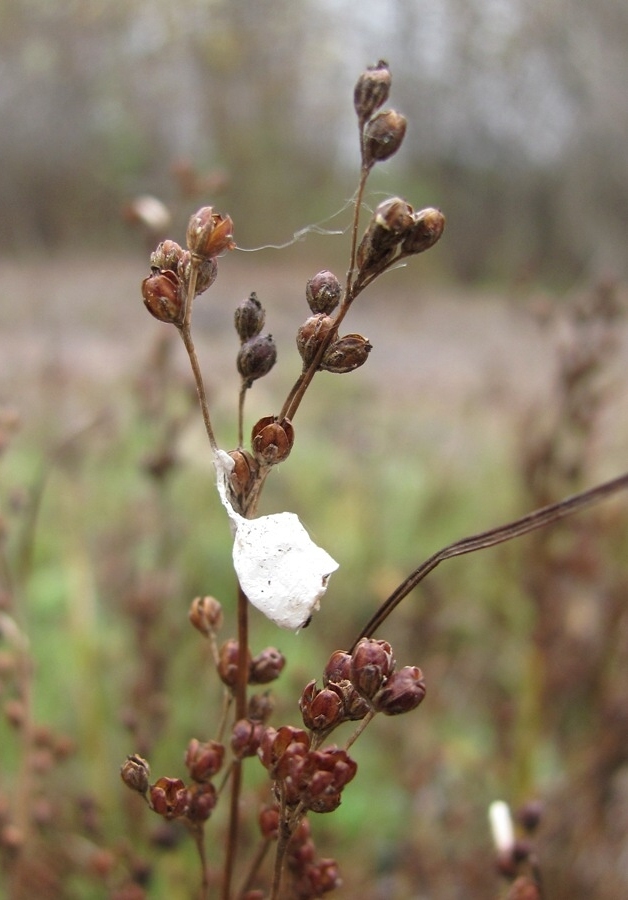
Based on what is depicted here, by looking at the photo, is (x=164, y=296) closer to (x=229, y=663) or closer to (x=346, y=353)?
(x=346, y=353)

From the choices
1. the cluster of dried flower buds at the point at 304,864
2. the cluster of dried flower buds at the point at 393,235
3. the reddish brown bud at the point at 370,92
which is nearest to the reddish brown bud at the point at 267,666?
the cluster of dried flower buds at the point at 304,864

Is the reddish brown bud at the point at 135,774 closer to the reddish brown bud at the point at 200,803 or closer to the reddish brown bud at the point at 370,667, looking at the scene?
the reddish brown bud at the point at 200,803

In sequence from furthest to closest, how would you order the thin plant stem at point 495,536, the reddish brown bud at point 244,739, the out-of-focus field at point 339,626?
the out-of-focus field at point 339,626, the reddish brown bud at point 244,739, the thin plant stem at point 495,536

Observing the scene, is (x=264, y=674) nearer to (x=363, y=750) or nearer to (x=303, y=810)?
(x=303, y=810)

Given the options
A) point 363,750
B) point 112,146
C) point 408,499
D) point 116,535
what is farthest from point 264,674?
point 112,146

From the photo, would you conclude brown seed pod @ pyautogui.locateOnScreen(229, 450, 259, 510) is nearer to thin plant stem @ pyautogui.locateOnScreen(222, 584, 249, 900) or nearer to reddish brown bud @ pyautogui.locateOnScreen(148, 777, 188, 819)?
thin plant stem @ pyautogui.locateOnScreen(222, 584, 249, 900)

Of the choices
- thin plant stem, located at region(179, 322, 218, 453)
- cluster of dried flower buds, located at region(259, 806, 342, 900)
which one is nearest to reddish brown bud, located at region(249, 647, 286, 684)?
cluster of dried flower buds, located at region(259, 806, 342, 900)
